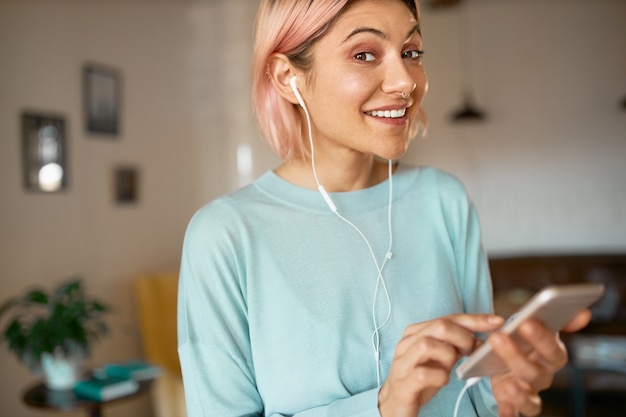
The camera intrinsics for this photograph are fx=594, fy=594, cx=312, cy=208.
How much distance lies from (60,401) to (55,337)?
254 mm

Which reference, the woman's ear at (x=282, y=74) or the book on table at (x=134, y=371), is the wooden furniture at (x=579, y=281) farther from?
the woman's ear at (x=282, y=74)

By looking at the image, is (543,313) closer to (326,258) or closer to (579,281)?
(326,258)

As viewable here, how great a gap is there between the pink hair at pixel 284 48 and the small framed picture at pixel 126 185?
2.51 metres

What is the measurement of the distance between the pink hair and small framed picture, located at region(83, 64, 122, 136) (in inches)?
96.0

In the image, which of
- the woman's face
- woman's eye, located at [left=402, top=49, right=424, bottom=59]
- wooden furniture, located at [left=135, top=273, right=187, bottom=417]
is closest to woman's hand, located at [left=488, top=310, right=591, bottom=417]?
the woman's face

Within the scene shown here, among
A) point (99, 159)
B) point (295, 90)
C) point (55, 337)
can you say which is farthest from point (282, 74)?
point (99, 159)

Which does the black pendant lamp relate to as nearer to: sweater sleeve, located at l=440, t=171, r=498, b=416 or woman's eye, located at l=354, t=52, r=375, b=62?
sweater sleeve, located at l=440, t=171, r=498, b=416

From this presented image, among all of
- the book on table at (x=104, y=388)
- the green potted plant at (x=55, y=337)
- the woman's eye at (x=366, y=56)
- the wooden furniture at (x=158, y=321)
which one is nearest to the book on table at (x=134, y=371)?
the book on table at (x=104, y=388)

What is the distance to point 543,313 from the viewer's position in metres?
0.58

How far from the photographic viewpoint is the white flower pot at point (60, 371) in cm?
246

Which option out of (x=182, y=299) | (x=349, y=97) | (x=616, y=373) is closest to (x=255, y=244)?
(x=182, y=299)

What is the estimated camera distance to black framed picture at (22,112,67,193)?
2.81 m

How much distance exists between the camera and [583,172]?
4578 mm

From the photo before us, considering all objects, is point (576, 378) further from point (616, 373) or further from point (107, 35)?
point (107, 35)
